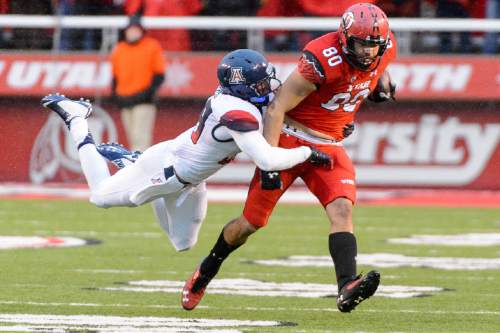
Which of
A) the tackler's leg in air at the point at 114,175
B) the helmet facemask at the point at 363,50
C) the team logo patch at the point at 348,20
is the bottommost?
the tackler's leg in air at the point at 114,175

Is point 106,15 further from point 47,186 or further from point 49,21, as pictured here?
point 47,186

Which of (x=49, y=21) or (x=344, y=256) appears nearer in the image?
(x=344, y=256)

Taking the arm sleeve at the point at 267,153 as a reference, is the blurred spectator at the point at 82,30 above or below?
below

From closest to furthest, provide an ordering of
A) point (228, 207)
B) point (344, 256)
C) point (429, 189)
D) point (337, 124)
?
point (344, 256) < point (337, 124) < point (228, 207) < point (429, 189)

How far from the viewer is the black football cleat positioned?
21.2ft

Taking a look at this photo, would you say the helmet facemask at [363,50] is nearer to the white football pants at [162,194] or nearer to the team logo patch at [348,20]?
the team logo patch at [348,20]

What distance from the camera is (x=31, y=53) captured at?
1545cm

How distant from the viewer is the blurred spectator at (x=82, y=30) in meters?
15.5

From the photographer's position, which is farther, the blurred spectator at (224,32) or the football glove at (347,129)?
the blurred spectator at (224,32)

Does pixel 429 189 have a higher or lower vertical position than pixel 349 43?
lower

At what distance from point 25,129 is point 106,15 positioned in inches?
62.3

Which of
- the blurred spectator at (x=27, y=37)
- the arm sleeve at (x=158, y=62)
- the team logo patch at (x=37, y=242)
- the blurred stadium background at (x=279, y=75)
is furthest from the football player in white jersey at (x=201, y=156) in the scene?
the blurred spectator at (x=27, y=37)

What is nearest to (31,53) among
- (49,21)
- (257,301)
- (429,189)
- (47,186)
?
(49,21)

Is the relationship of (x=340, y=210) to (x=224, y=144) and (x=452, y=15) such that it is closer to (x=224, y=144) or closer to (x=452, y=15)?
(x=224, y=144)
